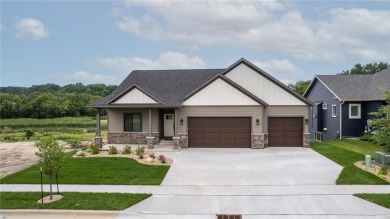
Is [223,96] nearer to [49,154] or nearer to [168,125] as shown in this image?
[168,125]

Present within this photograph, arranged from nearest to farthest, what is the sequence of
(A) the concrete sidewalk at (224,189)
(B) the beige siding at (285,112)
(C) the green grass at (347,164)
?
1. (A) the concrete sidewalk at (224,189)
2. (C) the green grass at (347,164)
3. (B) the beige siding at (285,112)

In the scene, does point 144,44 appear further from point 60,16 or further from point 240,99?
point 240,99

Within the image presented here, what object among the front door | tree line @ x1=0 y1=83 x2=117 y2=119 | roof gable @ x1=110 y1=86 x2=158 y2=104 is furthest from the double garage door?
tree line @ x1=0 y1=83 x2=117 y2=119

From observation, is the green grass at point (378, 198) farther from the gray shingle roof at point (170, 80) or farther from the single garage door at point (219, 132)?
the gray shingle roof at point (170, 80)

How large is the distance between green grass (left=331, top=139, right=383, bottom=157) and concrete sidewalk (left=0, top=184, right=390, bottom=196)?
7066mm

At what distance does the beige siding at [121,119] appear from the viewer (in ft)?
75.4

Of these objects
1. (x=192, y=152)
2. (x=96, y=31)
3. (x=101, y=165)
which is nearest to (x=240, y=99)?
(x=192, y=152)

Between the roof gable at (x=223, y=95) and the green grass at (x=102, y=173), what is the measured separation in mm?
7264

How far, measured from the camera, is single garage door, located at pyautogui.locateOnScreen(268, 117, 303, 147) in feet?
74.0

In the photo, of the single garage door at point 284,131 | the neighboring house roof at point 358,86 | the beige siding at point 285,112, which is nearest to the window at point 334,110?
the neighboring house roof at point 358,86

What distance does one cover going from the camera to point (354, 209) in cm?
970

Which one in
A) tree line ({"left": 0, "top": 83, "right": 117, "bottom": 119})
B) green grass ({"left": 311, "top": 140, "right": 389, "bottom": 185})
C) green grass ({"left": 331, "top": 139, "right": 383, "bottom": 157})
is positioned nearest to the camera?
green grass ({"left": 311, "top": 140, "right": 389, "bottom": 185})

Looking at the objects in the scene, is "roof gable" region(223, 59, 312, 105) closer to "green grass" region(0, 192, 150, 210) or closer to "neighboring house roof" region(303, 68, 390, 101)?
"neighboring house roof" region(303, 68, 390, 101)

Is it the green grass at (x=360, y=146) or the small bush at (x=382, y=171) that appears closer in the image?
the small bush at (x=382, y=171)
